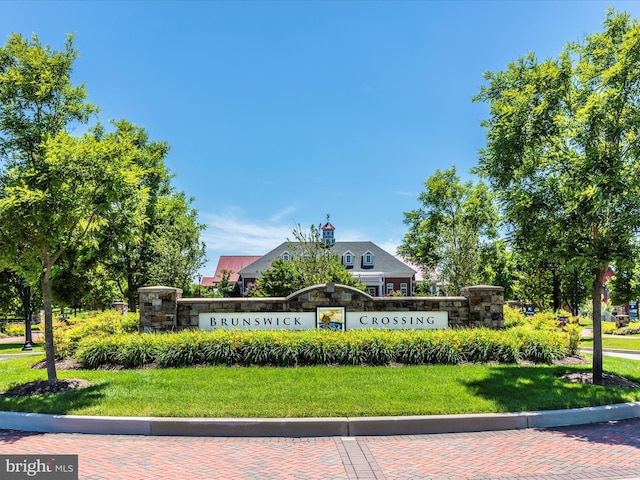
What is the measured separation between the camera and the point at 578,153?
28.5ft

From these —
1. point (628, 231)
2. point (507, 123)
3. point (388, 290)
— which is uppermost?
point (507, 123)

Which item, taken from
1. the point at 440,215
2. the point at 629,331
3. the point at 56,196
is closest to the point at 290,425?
the point at 56,196

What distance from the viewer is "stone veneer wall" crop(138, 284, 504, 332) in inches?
531

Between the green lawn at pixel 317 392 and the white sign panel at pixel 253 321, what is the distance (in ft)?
10.8

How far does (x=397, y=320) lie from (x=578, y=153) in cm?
687

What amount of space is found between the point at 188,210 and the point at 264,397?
951 inches

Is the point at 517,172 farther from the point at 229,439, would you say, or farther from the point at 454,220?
the point at 454,220

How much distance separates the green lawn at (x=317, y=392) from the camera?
Answer: 7.26 meters

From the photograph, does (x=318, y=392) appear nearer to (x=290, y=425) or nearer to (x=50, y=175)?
(x=290, y=425)

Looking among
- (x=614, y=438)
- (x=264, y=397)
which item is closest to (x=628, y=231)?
(x=614, y=438)

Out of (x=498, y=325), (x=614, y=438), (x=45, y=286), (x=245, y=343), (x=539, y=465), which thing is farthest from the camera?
(x=498, y=325)

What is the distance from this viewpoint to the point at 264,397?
785 centimetres

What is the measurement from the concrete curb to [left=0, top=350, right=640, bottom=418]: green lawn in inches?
9.7

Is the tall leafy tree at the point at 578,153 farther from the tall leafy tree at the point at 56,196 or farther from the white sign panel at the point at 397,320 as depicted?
the tall leafy tree at the point at 56,196
